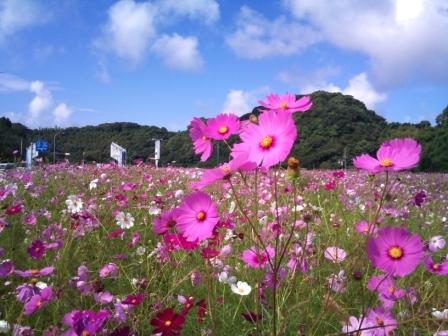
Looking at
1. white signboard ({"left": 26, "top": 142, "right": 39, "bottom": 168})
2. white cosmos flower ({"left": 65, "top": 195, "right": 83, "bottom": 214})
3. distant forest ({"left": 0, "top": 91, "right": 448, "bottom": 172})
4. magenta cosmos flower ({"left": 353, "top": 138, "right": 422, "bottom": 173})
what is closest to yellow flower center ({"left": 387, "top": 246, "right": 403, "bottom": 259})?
magenta cosmos flower ({"left": 353, "top": 138, "right": 422, "bottom": 173})

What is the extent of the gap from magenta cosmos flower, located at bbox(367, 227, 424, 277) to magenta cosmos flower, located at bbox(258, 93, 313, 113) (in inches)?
12.6

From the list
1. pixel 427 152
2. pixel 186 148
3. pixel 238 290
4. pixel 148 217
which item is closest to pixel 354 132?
pixel 427 152

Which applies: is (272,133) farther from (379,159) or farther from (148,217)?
(148,217)

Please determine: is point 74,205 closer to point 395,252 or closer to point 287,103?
point 287,103

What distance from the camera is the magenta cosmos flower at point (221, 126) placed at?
102cm

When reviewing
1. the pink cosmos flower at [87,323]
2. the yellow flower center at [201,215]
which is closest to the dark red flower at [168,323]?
the pink cosmos flower at [87,323]

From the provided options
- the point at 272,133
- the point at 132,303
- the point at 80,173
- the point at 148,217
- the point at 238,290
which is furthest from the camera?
the point at 80,173

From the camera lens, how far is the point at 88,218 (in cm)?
232

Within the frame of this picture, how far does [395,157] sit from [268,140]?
30cm

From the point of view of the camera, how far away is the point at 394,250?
3.08 ft

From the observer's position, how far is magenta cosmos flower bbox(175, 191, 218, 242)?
3.05 ft

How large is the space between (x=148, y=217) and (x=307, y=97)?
2.72m

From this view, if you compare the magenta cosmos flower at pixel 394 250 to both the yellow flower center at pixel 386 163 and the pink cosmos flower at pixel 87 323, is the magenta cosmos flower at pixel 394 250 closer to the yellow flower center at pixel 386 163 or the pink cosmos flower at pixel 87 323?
the yellow flower center at pixel 386 163

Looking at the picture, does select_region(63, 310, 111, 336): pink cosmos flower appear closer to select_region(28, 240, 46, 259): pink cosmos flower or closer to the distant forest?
select_region(28, 240, 46, 259): pink cosmos flower
